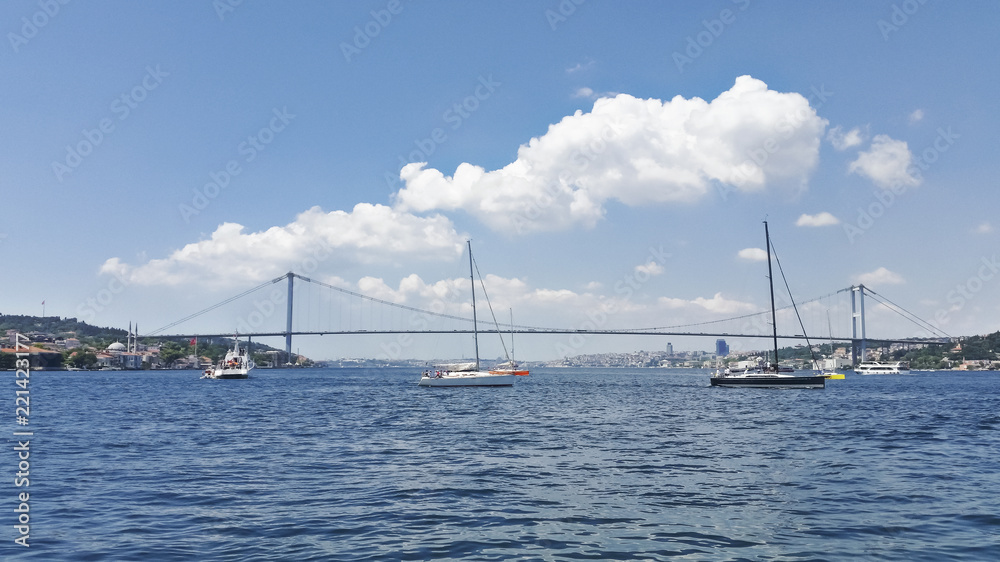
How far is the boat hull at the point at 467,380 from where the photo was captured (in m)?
64.9

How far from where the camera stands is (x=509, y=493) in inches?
551

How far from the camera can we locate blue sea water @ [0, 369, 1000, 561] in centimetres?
1017

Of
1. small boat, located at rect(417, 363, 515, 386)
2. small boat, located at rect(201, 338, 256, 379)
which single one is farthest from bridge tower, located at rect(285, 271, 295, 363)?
small boat, located at rect(417, 363, 515, 386)

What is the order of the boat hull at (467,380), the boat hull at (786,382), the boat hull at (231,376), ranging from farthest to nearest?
the boat hull at (231,376) < the boat hull at (467,380) < the boat hull at (786,382)

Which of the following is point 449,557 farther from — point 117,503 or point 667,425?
point 667,425

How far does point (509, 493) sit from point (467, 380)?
2033 inches

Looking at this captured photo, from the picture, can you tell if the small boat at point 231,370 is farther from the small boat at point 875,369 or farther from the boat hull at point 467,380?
the small boat at point 875,369

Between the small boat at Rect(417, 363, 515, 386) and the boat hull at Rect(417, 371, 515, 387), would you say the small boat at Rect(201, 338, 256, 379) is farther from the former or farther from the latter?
the boat hull at Rect(417, 371, 515, 387)

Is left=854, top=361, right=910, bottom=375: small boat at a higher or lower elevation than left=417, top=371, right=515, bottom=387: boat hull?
lower

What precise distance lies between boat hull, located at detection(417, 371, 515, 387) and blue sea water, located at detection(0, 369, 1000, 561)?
123ft

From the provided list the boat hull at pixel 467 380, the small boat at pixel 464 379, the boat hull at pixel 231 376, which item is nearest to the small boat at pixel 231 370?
the boat hull at pixel 231 376

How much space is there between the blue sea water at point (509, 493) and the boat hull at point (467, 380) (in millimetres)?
37407

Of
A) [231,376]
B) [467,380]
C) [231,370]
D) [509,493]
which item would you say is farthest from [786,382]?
[231,370]

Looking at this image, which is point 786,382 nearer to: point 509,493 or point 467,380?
point 467,380
